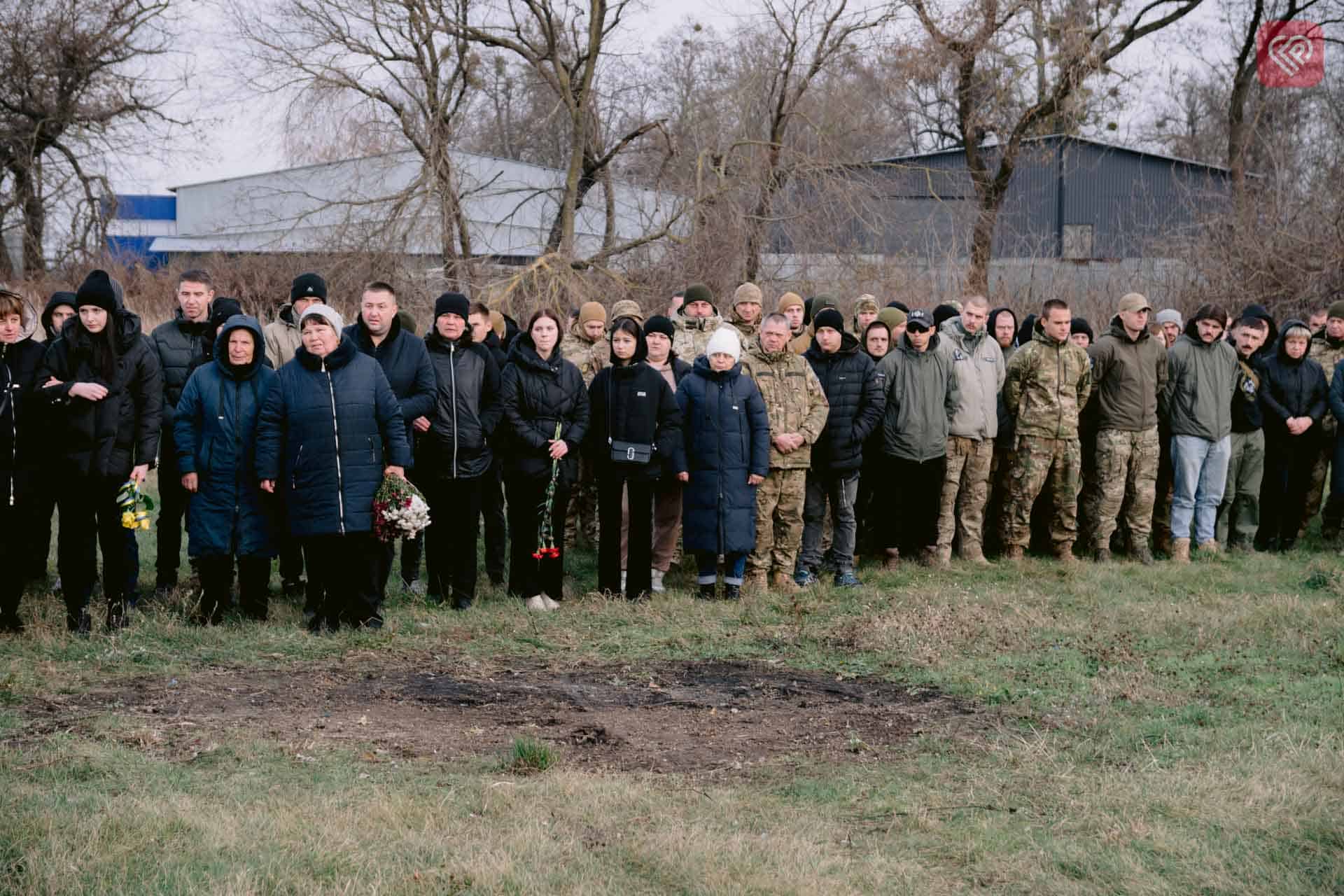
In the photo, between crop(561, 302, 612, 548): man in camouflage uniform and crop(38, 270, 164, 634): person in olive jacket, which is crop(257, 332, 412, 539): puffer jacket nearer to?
crop(38, 270, 164, 634): person in olive jacket

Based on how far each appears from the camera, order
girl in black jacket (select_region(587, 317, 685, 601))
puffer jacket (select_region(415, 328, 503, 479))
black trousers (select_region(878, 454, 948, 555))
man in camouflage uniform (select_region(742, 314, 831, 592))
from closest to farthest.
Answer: puffer jacket (select_region(415, 328, 503, 479)) → girl in black jacket (select_region(587, 317, 685, 601)) → man in camouflage uniform (select_region(742, 314, 831, 592)) → black trousers (select_region(878, 454, 948, 555))

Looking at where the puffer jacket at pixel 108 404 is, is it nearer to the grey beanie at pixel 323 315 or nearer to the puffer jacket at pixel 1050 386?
the grey beanie at pixel 323 315

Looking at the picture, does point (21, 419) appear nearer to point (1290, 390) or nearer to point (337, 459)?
point (337, 459)

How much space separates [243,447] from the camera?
849 centimetres

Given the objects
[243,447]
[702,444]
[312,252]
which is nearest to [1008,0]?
[312,252]

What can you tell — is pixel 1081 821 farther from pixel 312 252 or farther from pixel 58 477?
pixel 312 252

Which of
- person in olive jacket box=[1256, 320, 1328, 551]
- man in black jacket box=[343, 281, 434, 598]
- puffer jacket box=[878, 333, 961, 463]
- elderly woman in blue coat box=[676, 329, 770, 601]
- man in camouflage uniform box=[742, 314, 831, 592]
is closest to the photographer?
man in black jacket box=[343, 281, 434, 598]

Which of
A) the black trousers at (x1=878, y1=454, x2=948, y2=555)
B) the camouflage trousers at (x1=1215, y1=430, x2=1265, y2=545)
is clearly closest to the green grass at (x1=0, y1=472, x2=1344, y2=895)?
the black trousers at (x1=878, y1=454, x2=948, y2=555)

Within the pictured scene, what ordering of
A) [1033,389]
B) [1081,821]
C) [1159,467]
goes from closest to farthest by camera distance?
[1081,821]
[1033,389]
[1159,467]

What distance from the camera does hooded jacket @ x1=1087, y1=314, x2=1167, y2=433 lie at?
11.6m

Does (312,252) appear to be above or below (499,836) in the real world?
above

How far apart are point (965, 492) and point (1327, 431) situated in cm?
388

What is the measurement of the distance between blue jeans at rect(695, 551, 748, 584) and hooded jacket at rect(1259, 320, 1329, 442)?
18.9 feet

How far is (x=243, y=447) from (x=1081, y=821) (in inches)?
227
